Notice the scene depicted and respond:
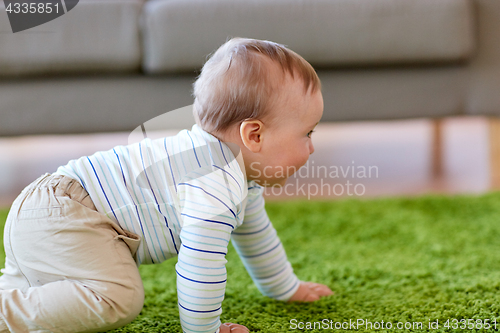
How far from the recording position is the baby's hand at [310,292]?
0.75 metres

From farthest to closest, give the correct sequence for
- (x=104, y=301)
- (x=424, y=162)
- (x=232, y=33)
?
1. (x=424, y=162)
2. (x=232, y=33)
3. (x=104, y=301)


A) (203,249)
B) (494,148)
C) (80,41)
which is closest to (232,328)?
(203,249)

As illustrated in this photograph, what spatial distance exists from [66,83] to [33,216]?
0.63 meters

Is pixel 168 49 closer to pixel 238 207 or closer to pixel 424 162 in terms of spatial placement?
pixel 238 207

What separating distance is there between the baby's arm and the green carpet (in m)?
0.02

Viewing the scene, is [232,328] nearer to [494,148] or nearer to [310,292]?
[310,292]

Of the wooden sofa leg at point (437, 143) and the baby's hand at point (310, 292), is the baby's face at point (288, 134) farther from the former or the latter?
the wooden sofa leg at point (437, 143)

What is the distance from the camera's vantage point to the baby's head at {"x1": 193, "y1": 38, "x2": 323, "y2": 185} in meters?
0.61

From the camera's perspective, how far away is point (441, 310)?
0.67m

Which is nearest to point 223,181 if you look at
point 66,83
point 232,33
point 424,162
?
point 232,33

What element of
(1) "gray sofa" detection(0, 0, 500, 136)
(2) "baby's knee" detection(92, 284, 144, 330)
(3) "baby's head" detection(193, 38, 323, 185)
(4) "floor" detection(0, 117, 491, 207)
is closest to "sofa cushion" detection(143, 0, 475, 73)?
(1) "gray sofa" detection(0, 0, 500, 136)

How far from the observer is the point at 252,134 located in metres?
0.63

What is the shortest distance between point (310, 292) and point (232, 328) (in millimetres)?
173

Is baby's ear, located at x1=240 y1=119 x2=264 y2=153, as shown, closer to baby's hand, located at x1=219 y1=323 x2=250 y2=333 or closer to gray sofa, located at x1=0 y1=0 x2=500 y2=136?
baby's hand, located at x1=219 y1=323 x2=250 y2=333
